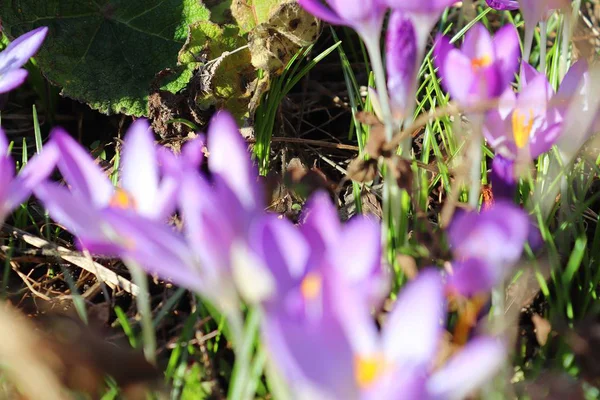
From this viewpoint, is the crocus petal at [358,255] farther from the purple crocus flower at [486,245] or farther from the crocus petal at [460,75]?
the crocus petal at [460,75]

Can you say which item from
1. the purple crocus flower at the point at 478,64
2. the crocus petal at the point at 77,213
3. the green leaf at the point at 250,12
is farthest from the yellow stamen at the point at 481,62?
the green leaf at the point at 250,12

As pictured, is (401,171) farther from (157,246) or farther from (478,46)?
(157,246)

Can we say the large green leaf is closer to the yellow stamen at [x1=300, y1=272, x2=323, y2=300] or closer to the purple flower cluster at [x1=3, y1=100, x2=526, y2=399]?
the purple flower cluster at [x1=3, y1=100, x2=526, y2=399]

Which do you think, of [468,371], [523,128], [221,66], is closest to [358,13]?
[523,128]

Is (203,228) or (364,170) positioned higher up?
(203,228)

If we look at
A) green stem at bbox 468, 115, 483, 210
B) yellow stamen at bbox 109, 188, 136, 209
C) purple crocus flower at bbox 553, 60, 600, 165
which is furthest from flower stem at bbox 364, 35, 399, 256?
yellow stamen at bbox 109, 188, 136, 209
